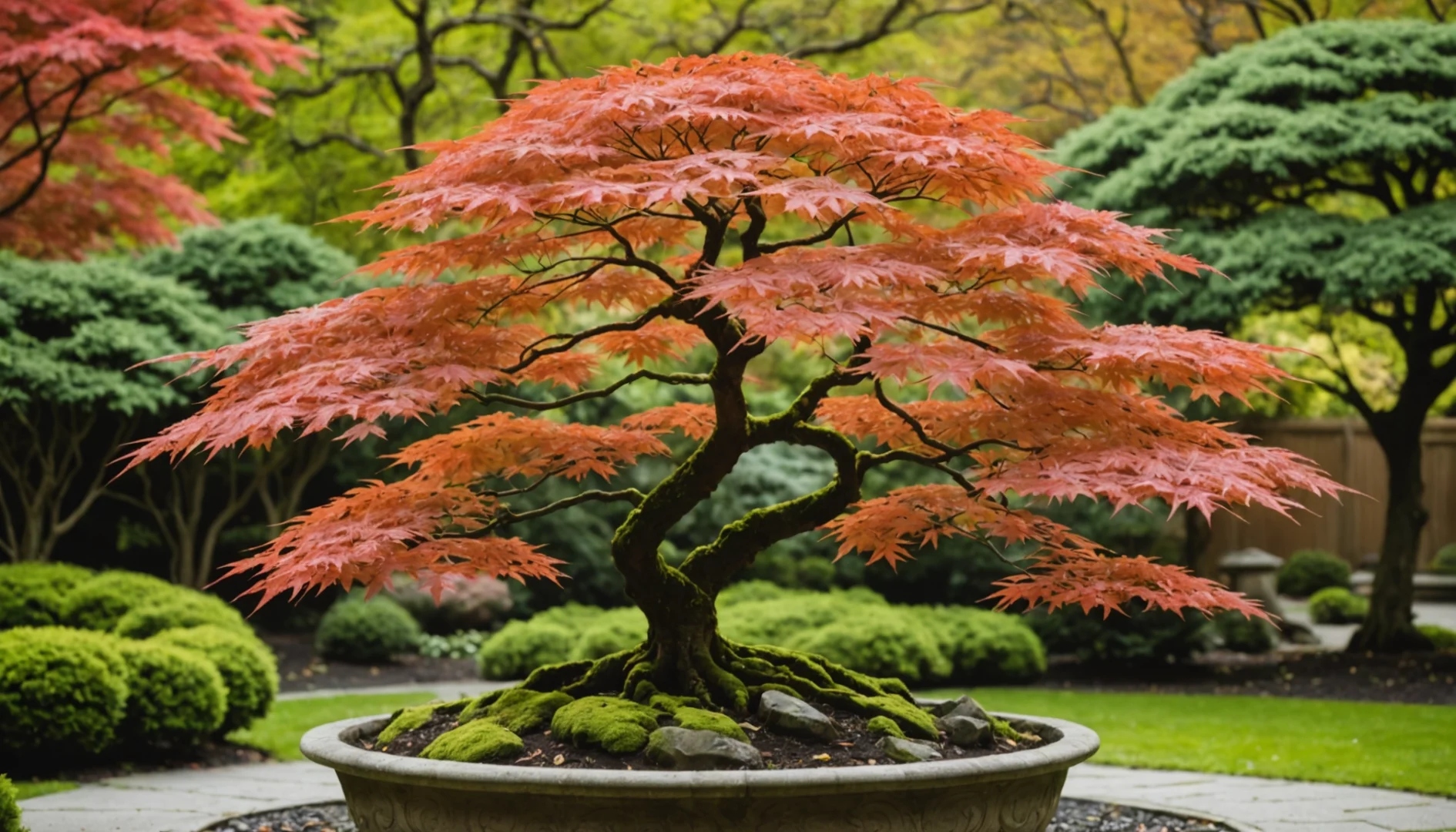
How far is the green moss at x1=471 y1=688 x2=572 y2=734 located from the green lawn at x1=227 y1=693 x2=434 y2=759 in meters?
3.58

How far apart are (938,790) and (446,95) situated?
48.0 ft

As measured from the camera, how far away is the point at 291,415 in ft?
11.8

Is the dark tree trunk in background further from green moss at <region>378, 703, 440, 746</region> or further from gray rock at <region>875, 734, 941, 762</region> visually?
green moss at <region>378, 703, 440, 746</region>

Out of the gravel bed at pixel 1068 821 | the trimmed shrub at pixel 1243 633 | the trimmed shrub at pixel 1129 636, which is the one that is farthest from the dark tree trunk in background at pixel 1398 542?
the gravel bed at pixel 1068 821

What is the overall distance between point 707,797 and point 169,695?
15.0 feet

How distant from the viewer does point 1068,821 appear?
5.59m

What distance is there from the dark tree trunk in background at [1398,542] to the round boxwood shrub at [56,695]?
10.2 metres

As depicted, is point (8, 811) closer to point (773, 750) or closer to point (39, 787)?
point (773, 750)

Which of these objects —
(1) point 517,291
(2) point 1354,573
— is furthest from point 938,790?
(2) point 1354,573

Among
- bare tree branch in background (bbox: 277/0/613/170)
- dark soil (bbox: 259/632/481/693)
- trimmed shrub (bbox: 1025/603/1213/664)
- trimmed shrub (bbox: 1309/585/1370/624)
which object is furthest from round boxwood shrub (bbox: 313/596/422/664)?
trimmed shrub (bbox: 1309/585/1370/624)

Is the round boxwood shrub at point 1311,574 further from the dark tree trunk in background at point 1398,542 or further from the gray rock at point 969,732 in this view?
the gray rock at point 969,732

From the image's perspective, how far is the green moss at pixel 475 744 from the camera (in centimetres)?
415

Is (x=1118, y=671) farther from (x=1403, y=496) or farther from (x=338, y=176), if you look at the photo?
(x=338, y=176)

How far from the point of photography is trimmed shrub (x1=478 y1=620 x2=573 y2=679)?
33.9 ft
